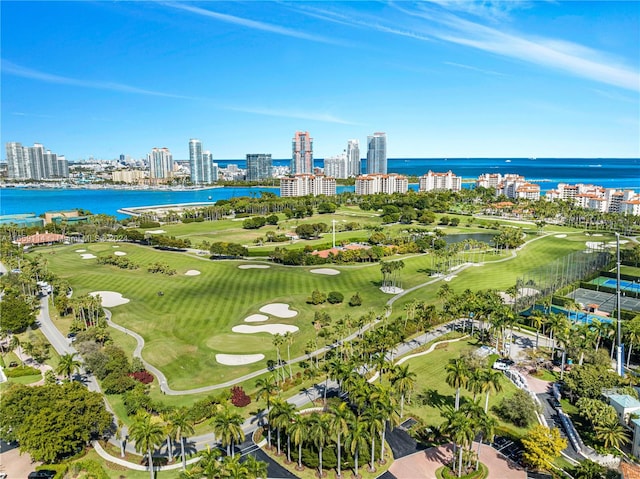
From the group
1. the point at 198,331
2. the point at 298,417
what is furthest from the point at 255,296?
the point at 298,417

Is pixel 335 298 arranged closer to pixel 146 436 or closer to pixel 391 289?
pixel 391 289

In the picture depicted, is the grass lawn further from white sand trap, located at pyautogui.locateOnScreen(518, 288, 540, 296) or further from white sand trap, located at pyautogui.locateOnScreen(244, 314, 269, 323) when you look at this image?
white sand trap, located at pyautogui.locateOnScreen(244, 314, 269, 323)

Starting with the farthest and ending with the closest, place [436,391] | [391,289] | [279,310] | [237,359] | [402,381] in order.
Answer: [391,289], [279,310], [237,359], [436,391], [402,381]

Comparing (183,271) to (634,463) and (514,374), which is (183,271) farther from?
(634,463)

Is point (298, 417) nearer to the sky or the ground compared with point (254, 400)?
nearer to the sky

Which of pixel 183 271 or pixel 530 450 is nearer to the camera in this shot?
pixel 530 450

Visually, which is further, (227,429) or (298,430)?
(298,430)

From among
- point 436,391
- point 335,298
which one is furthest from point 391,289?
point 436,391

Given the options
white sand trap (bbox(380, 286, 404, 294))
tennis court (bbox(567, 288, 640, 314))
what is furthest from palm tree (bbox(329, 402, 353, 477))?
tennis court (bbox(567, 288, 640, 314))
